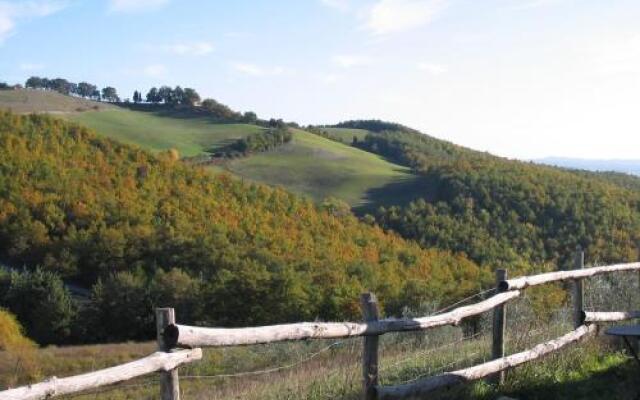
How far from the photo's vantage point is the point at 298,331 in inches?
197

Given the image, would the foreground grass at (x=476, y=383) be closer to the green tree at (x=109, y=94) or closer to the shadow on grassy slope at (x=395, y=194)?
the shadow on grassy slope at (x=395, y=194)

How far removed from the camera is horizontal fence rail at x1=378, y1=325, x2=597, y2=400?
559cm

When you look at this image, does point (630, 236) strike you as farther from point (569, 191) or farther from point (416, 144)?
point (416, 144)

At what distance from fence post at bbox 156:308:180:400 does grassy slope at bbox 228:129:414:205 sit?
89.1 metres

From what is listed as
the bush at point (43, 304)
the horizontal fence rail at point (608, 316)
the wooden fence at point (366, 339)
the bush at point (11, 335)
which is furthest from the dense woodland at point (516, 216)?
the wooden fence at point (366, 339)

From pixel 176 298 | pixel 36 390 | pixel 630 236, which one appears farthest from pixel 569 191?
pixel 36 390

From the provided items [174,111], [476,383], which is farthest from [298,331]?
[174,111]

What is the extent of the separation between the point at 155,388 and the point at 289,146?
98318 mm

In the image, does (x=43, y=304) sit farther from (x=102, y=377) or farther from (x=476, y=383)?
(x=102, y=377)

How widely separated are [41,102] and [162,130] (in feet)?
65.6

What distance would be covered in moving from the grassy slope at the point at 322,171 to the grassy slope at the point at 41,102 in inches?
1212

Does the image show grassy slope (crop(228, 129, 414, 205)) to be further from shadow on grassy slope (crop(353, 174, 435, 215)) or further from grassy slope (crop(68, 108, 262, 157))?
grassy slope (crop(68, 108, 262, 157))

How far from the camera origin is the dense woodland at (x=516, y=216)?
252 ft

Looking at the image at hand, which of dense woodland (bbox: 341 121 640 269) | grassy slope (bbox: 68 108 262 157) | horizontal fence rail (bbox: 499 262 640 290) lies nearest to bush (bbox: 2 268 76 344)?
dense woodland (bbox: 341 121 640 269)
